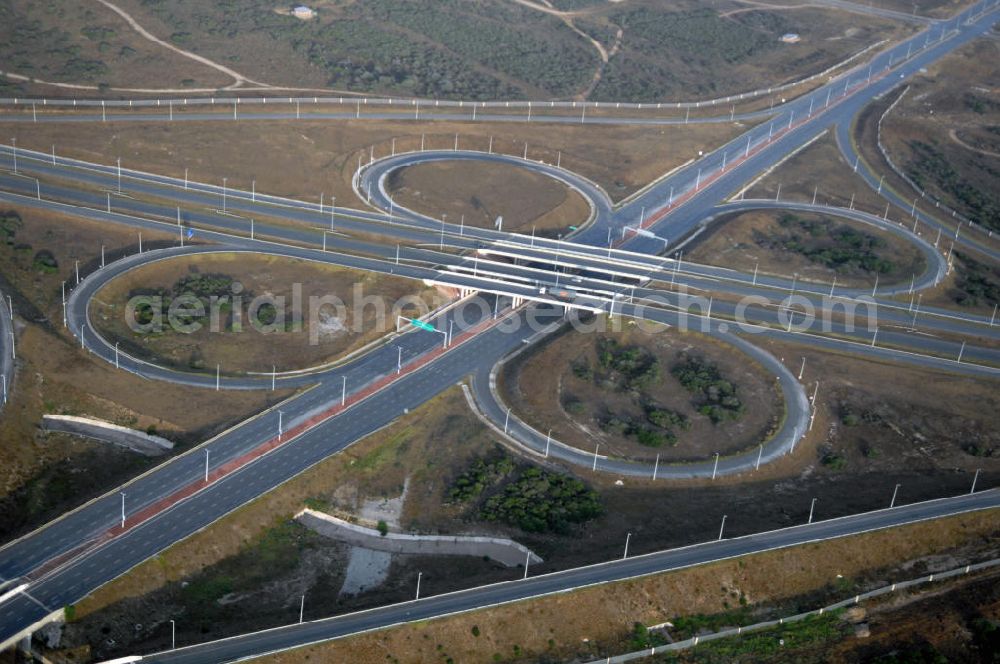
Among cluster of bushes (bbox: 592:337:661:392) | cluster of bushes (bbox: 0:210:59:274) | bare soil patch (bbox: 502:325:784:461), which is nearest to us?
bare soil patch (bbox: 502:325:784:461)

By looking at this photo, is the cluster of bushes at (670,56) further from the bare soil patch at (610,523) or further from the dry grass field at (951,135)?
the bare soil patch at (610,523)

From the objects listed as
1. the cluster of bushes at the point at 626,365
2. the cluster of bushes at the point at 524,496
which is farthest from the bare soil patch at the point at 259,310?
the cluster of bushes at the point at 524,496

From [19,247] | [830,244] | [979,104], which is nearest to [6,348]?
[19,247]

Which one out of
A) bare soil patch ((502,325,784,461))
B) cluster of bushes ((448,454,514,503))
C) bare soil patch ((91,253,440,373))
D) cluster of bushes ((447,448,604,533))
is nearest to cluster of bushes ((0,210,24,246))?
bare soil patch ((91,253,440,373))

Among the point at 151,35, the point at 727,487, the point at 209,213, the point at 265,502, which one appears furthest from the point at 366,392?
the point at 151,35

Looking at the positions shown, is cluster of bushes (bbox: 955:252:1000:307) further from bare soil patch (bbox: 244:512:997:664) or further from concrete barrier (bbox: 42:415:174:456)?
concrete barrier (bbox: 42:415:174:456)

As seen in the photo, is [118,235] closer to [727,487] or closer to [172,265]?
[172,265]

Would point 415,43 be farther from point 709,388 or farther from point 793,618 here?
point 793,618
